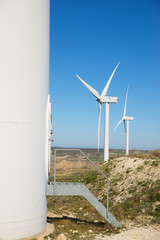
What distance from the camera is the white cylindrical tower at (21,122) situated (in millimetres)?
9211

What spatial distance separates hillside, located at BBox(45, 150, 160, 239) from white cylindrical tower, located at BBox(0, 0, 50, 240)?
168 cm

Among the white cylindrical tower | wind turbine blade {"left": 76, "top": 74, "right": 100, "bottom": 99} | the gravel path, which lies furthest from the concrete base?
wind turbine blade {"left": 76, "top": 74, "right": 100, "bottom": 99}

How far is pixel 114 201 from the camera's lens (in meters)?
17.3

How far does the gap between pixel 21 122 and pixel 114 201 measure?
33.8 feet

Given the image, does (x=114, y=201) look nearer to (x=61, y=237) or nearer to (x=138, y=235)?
(x=138, y=235)

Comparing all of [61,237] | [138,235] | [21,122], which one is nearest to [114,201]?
[138,235]

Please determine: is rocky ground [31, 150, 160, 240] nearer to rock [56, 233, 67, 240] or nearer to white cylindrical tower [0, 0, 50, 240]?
rock [56, 233, 67, 240]

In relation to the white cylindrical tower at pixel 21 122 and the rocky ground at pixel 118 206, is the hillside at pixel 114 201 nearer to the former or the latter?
the rocky ground at pixel 118 206

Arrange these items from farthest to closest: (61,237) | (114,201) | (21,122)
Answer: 1. (114,201)
2. (61,237)
3. (21,122)

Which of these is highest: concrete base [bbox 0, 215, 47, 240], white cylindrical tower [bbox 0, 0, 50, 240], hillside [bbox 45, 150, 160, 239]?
white cylindrical tower [bbox 0, 0, 50, 240]

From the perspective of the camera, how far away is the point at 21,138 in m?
9.53

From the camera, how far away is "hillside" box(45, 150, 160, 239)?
40.0 ft

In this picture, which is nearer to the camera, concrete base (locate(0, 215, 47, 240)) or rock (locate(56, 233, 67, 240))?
concrete base (locate(0, 215, 47, 240))

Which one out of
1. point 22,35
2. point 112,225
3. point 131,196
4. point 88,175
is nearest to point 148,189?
point 131,196
